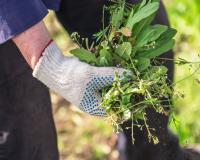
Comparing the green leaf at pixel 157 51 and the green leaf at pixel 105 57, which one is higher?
the green leaf at pixel 105 57

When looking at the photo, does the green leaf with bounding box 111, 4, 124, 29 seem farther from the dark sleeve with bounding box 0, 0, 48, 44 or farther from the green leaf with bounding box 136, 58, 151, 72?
the dark sleeve with bounding box 0, 0, 48, 44

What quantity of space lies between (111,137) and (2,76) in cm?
Answer: 115

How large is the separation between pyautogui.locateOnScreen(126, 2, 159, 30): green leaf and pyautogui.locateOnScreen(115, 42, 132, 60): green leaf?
2.5 inches

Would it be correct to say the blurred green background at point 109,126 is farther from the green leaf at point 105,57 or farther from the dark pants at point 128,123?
the green leaf at point 105,57

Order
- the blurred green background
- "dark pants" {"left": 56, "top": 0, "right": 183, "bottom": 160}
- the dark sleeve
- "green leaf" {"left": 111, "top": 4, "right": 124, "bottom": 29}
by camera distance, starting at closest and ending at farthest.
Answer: the dark sleeve
"green leaf" {"left": 111, "top": 4, "right": 124, "bottom": 29}
"dark pants" {"left": 56, "top": 0, "right": 183, "bottom": 160}
the blurred green background

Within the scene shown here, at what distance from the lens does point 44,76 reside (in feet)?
6.08

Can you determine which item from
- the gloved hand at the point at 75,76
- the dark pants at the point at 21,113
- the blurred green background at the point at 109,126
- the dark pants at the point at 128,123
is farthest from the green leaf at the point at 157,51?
the blurred green background at the point at 109,126

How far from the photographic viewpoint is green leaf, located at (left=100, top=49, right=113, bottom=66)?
1845mm

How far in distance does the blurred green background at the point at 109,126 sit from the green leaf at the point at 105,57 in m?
1.14

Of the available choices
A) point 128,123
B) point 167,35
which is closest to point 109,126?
point 128,123

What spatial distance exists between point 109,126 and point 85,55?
58.0 inches

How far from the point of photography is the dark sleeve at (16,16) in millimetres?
1795

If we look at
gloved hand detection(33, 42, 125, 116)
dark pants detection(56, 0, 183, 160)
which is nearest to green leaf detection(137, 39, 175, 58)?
gloved hand detection(33, 42, 125, 116)

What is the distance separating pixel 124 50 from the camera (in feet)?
6.03
